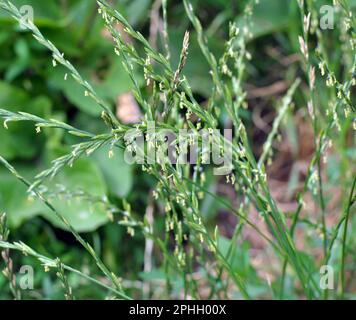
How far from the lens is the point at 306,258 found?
46.9 inches

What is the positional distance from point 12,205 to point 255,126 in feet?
2.65

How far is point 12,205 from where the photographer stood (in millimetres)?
1630

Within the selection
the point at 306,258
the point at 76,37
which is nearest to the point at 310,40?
the point at 76,37

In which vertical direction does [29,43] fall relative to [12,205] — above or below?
above

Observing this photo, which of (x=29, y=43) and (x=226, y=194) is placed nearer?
(x=29, y=43)

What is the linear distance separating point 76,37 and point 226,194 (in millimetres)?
646

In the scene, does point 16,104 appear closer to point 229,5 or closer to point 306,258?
point 229,5
